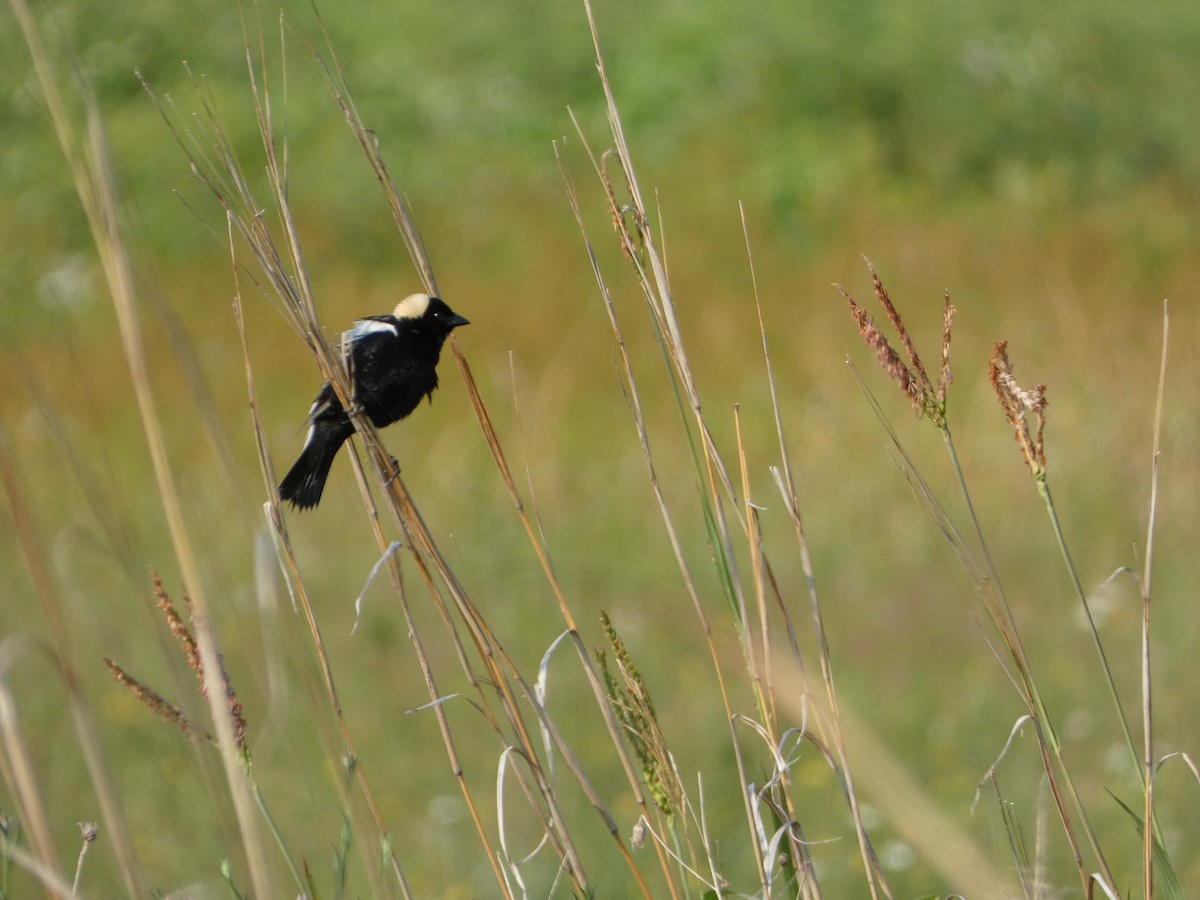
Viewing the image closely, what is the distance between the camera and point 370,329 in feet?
10.3

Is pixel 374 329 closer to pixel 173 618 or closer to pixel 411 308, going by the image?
pixel 411 308

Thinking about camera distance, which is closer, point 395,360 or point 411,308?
point 395,360

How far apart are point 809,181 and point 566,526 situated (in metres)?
4.40

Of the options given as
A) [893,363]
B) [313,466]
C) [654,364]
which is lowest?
→ [654,364]

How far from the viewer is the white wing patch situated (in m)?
3.07

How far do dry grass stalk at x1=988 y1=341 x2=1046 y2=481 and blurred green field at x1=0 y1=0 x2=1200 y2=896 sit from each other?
333 mm

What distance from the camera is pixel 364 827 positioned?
3.29ft

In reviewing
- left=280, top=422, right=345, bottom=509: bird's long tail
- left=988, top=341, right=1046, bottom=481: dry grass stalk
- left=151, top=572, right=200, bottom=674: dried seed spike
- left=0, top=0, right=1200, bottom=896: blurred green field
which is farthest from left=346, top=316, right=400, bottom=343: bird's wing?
left=988, top=341, right=1046, bottom=481: dry grass stalk

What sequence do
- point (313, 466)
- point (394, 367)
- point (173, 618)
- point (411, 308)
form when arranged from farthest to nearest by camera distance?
point (411, 308) < point (394, 367) < point (313, 466) < point (173, 618)

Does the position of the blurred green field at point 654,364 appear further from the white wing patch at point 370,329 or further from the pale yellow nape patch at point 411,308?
the pale yellow nape patch at point 411,308

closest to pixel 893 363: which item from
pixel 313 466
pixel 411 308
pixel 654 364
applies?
pixel 313 466

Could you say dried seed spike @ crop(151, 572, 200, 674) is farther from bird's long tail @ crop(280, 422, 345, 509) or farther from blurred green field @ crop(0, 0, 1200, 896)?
bird's long tail @ crop(280, 422, 345, 509)

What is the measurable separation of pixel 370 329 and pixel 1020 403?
87.2 inches

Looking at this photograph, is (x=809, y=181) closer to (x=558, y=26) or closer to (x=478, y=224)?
(x=478, y=224)
